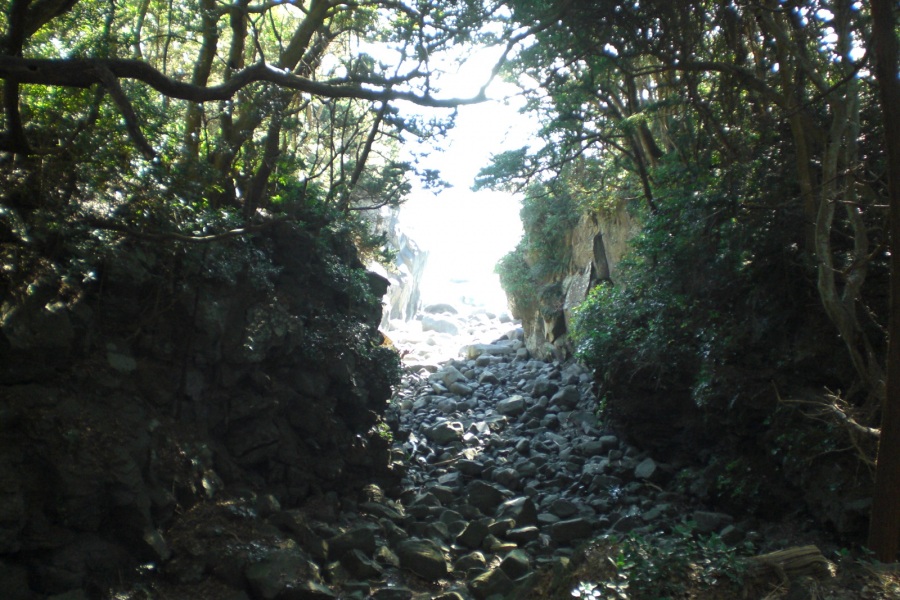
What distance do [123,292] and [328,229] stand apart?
4.40m

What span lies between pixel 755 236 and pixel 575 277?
39.0 ft

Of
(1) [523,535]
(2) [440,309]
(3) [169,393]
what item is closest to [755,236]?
(1) [523,535]

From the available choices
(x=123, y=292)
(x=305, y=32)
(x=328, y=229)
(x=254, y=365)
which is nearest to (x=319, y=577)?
(x=254, y=365)

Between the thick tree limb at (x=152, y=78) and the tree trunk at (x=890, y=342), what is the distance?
357 cm

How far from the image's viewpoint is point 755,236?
368 inches

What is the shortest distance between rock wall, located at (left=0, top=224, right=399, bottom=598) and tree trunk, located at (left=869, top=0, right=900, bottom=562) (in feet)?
21.1

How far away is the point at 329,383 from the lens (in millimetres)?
10852

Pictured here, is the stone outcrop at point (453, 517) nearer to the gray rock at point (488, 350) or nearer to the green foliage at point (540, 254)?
the green foliage at point (540, 254)

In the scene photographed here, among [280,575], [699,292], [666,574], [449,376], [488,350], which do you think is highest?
[699,292]

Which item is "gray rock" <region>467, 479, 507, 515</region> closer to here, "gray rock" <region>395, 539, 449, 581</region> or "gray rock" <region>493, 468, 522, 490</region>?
"gray rock" <region>493, 468, 522, 490</region>

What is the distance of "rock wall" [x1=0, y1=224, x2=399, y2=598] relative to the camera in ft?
19.7

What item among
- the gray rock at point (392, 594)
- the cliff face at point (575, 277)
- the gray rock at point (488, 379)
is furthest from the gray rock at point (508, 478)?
the gray rock at point (488, 379)

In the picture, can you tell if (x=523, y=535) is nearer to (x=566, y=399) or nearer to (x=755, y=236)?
(x=755, y=236)

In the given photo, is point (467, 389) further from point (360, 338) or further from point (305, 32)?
point (305, 32)
